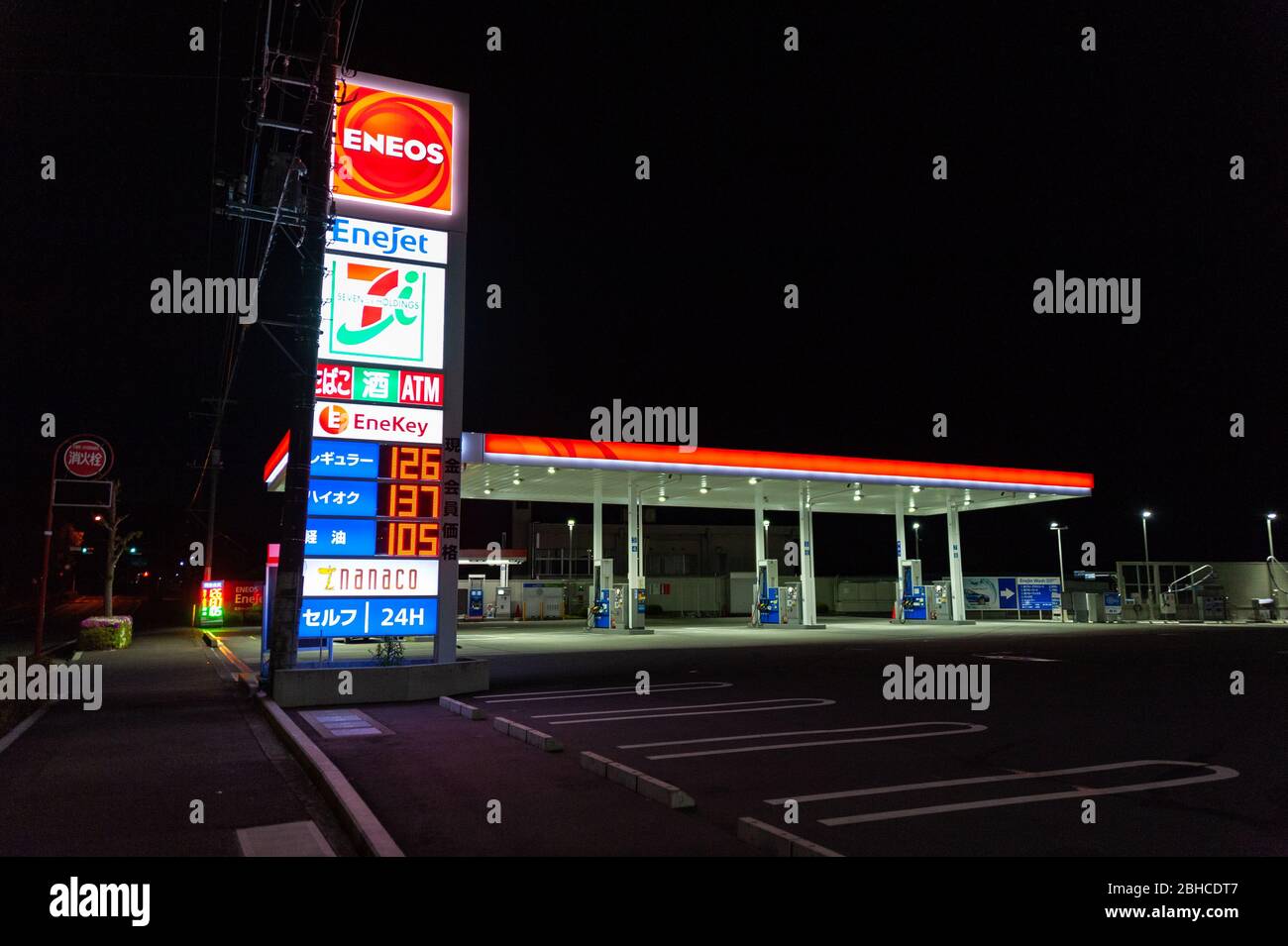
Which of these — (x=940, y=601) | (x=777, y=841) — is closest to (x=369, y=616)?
(x=777, y=841)

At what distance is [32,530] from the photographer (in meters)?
65.4

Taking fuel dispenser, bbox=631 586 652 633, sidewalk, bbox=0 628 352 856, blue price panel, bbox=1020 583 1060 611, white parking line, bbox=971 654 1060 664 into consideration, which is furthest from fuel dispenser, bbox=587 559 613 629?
blue price panel, bbox=1020 583 1060 611

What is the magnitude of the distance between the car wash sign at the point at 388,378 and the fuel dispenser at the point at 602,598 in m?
17.9

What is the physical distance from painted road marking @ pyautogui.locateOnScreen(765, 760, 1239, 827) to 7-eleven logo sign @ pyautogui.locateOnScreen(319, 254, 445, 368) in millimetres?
9422

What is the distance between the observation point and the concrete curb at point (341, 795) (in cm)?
504

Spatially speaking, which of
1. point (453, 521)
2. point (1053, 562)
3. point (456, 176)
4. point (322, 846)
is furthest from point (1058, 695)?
point (1053, 562)

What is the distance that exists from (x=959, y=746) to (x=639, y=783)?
365cm

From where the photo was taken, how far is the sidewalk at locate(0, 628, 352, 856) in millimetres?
5484

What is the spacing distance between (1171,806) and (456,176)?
1294 cm

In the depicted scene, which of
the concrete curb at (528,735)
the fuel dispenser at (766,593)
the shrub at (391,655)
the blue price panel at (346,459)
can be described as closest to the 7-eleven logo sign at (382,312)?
the blue price panel at (346,459)

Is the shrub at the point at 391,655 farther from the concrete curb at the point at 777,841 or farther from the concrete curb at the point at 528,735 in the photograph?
the concrete curb at the point at 777,841

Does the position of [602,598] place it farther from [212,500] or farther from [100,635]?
[212,500]
